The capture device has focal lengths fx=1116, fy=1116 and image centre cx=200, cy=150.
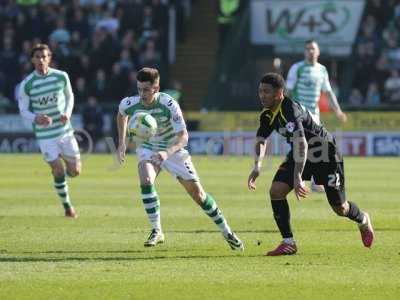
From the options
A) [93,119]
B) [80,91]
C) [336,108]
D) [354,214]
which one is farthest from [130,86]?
[354,214]

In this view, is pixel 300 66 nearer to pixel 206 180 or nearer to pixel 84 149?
pixel 206 180

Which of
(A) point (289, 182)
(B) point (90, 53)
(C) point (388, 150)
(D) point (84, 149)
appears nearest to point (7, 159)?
(D) point (84, 149)

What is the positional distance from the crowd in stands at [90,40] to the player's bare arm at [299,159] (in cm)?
2298

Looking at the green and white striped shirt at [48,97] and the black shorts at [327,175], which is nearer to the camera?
the black shorts at [327,175]

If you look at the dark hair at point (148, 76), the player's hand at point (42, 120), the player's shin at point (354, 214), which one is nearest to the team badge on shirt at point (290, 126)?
the player's shin at point (354, 214)

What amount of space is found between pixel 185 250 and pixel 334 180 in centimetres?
177

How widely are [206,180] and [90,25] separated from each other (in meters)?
15.4

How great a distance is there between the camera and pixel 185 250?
1180cm

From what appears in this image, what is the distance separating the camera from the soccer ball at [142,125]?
11.7m

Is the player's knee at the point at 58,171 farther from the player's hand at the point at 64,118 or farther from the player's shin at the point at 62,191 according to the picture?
the player's hand at the point at 64,118

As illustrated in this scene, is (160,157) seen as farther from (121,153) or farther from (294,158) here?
(294,158)

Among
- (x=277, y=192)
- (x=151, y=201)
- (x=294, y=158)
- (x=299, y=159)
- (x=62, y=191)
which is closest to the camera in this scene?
(x=299, y=159)

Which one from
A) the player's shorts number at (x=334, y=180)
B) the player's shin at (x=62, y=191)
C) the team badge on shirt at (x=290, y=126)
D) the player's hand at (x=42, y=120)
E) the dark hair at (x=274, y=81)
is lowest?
the player's shin at (x=62, y=191)

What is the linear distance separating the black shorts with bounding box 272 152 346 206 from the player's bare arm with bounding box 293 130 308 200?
0.38 metres
